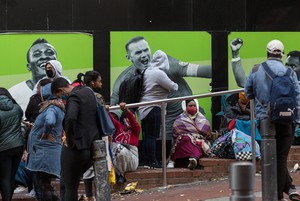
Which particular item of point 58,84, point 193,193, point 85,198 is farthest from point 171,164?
point 58,84

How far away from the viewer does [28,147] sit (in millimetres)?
9789

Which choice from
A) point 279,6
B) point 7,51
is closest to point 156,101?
point 7,51

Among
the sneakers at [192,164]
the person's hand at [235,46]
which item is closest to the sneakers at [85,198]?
the sneakers at [192,164]

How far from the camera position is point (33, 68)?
12.3 meters

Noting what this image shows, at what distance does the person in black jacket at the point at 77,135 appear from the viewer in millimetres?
8359

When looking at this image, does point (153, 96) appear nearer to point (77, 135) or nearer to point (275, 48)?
point (275, 48)

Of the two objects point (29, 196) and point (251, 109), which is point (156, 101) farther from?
point (29, 196)

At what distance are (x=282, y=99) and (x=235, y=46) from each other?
4.85 m

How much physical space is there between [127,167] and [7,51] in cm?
282

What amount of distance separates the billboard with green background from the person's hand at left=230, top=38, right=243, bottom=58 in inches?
2.6

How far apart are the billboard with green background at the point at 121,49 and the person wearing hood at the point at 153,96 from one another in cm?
34

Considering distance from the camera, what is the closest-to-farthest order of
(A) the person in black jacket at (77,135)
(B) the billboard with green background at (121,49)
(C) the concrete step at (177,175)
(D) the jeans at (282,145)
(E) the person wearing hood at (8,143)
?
(A) the person in black jacket at (77,135) < (D) the jeans at (282,145) < (E) the person wearing hood at (8,143) < (C) the concrete step at (177,175) < (B) the billboard with green background at (121,49)

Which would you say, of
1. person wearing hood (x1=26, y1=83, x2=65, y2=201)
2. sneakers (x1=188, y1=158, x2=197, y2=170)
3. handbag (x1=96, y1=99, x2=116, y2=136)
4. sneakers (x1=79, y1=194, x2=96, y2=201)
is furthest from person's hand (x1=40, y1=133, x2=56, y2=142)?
sneakers (x1=188, y1=158, x2=197, y2=170)

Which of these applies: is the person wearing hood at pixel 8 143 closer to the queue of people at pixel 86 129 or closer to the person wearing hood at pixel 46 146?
the queue of people at pixel 86 129
